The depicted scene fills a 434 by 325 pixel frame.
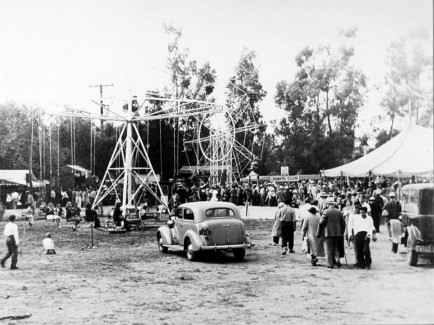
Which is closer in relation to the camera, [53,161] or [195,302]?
[195,302]

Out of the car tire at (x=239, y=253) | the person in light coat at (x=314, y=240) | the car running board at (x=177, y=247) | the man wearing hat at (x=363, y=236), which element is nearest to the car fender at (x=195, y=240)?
the car running board at (x=177, y=247)

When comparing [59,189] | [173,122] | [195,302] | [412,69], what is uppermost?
[173,122]

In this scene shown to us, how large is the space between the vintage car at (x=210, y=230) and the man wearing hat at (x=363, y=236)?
2.75 m

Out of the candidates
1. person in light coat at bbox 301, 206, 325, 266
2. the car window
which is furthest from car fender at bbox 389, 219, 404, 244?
the car window

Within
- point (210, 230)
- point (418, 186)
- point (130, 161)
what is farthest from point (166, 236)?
point (418, 186)

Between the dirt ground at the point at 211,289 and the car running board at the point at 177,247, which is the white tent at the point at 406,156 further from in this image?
the car running board at the point at 177,247

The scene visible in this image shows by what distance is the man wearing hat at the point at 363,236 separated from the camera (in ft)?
26.0

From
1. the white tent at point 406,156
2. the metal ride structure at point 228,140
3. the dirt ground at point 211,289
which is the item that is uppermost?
the metal ride structure at point 228,140

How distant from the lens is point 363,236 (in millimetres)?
8148

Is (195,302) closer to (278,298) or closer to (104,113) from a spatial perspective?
(278,298)

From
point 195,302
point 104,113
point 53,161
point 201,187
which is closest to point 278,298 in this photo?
point 195,302

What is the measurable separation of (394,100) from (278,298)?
11.3 ft

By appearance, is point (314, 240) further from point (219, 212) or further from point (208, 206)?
point (208, 206)

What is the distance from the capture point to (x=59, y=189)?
10.5 meters
